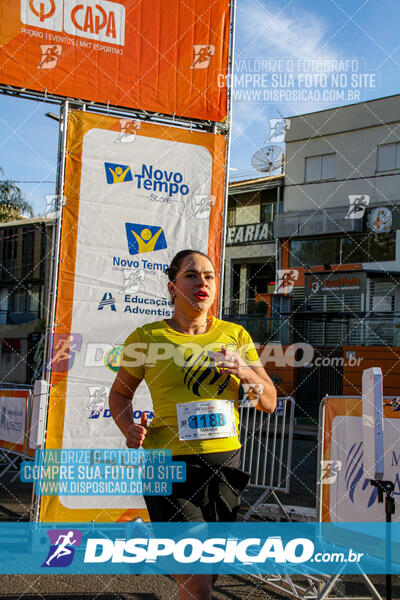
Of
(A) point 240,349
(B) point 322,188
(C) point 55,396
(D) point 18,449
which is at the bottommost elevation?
(D) point 18,449

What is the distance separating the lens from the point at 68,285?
5.09 metres

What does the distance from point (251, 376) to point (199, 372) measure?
0.25 meters

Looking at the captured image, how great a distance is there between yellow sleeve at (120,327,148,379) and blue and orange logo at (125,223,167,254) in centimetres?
236

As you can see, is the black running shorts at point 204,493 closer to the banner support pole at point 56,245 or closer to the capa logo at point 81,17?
the banner support pole at point 56,245

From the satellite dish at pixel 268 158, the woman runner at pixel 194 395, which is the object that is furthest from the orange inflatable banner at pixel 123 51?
the satellite dish at pixel 268 158

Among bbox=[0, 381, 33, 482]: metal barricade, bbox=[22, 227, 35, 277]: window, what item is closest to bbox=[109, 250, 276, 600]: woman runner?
bbox=[0, 381, 33, 482]: metal barricade

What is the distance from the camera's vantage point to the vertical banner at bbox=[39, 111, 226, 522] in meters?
5.04

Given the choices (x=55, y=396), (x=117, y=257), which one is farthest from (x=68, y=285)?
(x=55, y=396)

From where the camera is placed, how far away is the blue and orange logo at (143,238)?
529cm

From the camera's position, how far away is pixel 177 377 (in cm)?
285

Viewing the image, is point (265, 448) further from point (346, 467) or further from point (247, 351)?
point (247, 351)

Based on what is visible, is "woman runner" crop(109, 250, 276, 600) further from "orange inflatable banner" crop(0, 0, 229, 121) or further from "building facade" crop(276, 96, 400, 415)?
"building facade" crop(276, 96, 400, 415)

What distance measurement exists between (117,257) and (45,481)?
2.00 metres

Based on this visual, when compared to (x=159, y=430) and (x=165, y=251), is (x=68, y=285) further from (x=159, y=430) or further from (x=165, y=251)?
(x=159, y=430)
